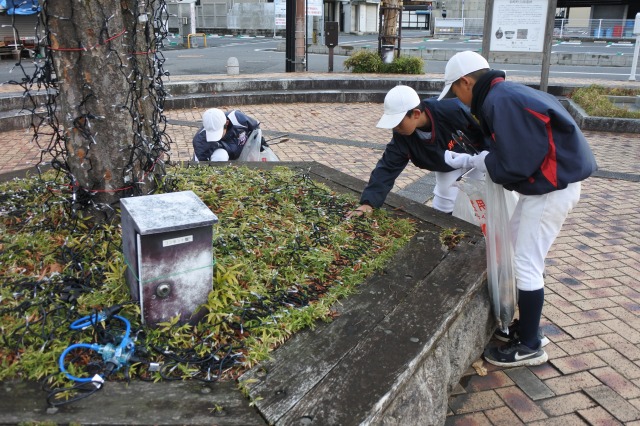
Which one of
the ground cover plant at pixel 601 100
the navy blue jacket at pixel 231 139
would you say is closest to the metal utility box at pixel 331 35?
the ground cover plant at pixel 601 100

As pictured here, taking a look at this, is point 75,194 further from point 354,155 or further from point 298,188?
point 354,155

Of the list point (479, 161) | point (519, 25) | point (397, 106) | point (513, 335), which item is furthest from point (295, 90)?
point (513, 335)

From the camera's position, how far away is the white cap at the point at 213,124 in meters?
5.36

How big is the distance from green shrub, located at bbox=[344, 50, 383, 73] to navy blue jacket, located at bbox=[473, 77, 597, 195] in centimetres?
1208

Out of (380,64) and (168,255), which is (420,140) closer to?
(168,255)

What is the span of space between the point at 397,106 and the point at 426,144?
1.61 ft

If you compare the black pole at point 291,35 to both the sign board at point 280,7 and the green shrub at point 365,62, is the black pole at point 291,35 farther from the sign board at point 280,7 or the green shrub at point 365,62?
the sign board at point 280,7

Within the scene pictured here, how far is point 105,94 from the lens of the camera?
9.86 ft

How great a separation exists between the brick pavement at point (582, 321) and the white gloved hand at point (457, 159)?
118 centimetres

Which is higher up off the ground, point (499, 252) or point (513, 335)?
point (499, 252)

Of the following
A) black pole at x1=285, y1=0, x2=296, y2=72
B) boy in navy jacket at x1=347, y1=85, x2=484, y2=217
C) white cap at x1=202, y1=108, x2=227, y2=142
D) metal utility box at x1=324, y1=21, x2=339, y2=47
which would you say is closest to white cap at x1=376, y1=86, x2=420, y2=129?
boy in navy jacket at x1=347, y1=85, x2=484, y2=217

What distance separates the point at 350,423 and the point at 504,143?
1.58 m

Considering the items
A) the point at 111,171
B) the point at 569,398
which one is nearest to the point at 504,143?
the point at 569,398

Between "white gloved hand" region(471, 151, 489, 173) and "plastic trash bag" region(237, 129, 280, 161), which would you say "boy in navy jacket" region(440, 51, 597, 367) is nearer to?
"white gloved hand" region(471, 151, 489, 173)
